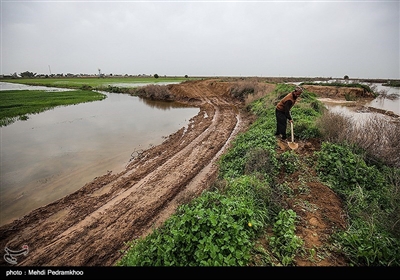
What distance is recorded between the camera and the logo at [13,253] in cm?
357

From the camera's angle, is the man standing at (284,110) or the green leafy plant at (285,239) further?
the man standing at (284,110)

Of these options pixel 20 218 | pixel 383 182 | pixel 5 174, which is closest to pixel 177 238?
pixel 20 218

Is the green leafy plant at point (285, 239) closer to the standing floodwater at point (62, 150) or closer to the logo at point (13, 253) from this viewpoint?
the logo at point (13, 253)

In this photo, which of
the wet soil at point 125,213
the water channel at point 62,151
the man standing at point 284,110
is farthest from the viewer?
the man standing at point 284,110

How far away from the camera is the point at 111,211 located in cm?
475

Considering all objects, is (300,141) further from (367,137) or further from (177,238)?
(177,238)

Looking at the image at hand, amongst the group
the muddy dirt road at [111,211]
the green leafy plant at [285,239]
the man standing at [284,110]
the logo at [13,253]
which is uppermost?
the man standing at [284,110]

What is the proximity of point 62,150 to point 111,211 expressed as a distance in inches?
232

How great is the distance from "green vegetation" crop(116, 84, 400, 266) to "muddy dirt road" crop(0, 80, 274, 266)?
2.12 ft

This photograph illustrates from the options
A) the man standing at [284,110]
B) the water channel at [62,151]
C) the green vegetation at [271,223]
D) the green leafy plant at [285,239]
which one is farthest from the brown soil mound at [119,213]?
the man standing at [284,110]

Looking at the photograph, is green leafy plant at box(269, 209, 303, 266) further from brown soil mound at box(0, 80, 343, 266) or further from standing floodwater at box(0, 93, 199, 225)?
standing floodwater at box(0, 93, 199, 225)

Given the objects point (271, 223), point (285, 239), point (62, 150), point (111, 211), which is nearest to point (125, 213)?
point (111, 211)

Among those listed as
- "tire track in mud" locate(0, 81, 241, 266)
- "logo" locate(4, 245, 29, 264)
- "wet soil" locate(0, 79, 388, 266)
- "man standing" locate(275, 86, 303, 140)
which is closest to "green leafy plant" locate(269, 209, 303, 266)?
"wet soil" locate(0, 79, 388, 266)

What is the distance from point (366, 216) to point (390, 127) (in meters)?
3.86
